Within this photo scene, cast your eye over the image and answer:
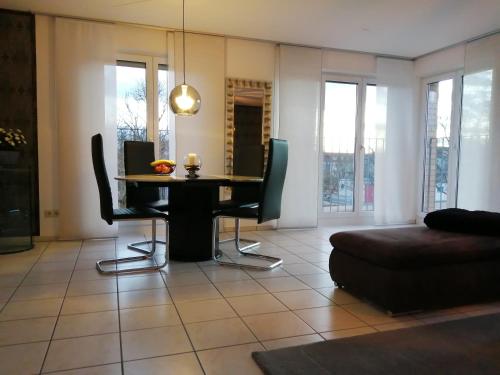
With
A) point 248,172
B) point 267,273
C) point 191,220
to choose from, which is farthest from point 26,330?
point 248,172

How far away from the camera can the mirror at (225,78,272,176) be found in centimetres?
482

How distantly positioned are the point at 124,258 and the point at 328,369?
7.70 ft

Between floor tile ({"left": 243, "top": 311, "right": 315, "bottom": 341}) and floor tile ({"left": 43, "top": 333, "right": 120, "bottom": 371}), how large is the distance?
0.72 metres

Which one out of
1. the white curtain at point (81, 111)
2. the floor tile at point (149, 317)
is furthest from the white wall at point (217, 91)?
the floor tile at point (149, 317)

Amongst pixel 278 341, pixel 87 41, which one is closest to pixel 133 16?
pixel 87 41

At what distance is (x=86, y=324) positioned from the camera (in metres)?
2.13

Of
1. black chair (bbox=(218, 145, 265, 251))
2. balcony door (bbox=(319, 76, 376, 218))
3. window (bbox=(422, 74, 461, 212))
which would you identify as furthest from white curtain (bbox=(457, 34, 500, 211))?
black chair (bbox=(218, 145, 265, 251))

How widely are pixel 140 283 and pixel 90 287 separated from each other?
1.12 feet

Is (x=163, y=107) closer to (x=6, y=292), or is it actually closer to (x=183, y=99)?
(x=183, y=99)

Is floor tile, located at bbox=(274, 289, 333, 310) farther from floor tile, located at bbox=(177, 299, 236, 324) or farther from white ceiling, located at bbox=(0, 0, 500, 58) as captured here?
white ceiling, located at bbox=(0, 0, 500, 58)

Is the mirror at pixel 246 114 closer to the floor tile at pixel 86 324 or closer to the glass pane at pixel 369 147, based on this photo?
the glass pane at pixel 369 147

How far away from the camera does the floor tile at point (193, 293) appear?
8.40 feet

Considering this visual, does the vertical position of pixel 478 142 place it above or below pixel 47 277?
above

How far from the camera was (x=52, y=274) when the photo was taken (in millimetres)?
3055
